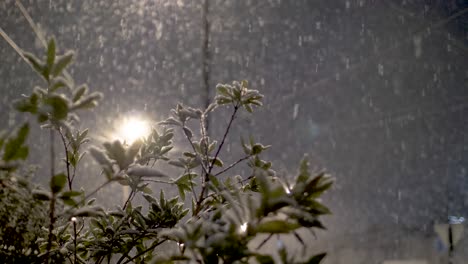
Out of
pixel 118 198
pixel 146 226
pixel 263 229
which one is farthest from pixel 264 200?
pixel 118 198

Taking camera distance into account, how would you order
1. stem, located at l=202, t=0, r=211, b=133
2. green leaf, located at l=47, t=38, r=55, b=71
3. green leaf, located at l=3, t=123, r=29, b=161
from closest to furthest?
green leaf, located at l=3, t=123, r=29, b=161 → green leaf, located at l=47, t=38, r=55, b=71 → stem, located at l=202, t=0, r=211, b=133

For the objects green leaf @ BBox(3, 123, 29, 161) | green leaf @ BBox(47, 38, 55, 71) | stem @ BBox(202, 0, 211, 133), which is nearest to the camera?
green leaf @ BBox(3, 123, 29, 161)

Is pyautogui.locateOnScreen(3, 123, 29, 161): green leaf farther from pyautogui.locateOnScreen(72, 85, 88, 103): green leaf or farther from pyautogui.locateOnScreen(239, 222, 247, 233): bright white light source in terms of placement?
pyautogui.locateOnScreen(239, 222, 247, 233): bright white light source

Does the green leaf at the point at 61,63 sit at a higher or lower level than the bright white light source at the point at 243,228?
higher

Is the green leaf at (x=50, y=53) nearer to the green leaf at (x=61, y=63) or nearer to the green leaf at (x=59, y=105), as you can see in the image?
the green leaf at (x=61, y=63)

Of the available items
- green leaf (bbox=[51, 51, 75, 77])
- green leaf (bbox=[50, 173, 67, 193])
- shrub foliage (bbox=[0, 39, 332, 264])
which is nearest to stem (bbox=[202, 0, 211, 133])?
shrub foliage (bbox=[0, 39, 332, 264])

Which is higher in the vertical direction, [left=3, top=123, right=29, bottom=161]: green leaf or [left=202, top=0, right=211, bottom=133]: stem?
[left=202, top=0, right=211, bottom=133]: stem

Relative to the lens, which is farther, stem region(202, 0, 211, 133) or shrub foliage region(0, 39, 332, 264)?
stem region(202, 0, 211, 133)

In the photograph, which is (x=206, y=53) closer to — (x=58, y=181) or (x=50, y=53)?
(x=50, y=53)

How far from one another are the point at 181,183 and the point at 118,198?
1.27 meters

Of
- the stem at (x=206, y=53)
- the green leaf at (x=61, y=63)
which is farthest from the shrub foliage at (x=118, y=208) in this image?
the stem at (x=206, y=53)

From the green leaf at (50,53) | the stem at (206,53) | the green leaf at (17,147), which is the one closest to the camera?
the green leaf at (17,147)

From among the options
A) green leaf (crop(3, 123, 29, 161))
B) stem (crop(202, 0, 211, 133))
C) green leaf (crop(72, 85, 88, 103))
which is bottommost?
green leaf (crop(3, 123, 29, 161))

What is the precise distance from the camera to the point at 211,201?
108 cm
